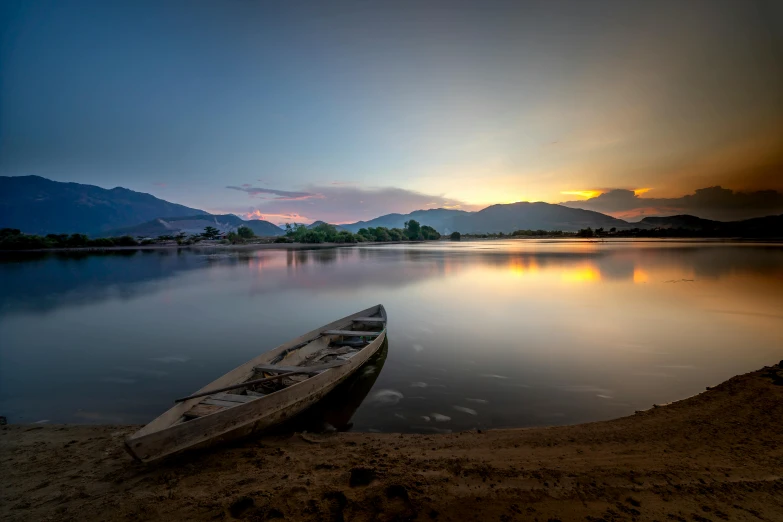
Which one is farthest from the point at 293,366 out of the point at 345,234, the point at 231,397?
the point at 345,234

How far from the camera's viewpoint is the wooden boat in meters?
4.47

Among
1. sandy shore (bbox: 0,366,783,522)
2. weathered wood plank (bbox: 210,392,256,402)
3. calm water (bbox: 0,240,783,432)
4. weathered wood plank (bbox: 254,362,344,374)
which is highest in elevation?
weathered wood plank (bbox: 254,362,344,374)

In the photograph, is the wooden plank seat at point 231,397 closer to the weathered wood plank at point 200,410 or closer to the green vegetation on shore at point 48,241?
the weathered wood plank at point 200,410

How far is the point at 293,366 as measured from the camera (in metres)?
7.53

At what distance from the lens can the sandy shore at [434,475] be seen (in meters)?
3.55

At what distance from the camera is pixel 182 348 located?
11062mm

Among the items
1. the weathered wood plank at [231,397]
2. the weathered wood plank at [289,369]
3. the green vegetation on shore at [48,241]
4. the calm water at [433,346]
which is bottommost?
the calm water at [433,346]

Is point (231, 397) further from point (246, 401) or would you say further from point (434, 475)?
point (434, 475)

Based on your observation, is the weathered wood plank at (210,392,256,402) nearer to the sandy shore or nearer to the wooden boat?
the wooden boat

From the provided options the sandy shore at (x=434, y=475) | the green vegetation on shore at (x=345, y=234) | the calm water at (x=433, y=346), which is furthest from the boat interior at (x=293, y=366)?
the green vegetation on shore at (x=345, y=234)

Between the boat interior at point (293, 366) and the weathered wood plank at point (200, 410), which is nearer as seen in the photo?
the weathered wood plank at point (200, 410)

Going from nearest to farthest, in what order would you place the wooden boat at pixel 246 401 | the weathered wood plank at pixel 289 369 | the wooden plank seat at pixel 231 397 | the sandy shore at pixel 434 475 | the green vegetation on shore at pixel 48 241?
the sandy shore at pixel 434 475 < the wooden boat at pixel 246 401 < the wooden plank seat at pixel 231 397 < the weathered wood plank at pixel 289 369 < the green vegetation on shore at pixel 48 241

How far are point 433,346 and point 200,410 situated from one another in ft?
23.9

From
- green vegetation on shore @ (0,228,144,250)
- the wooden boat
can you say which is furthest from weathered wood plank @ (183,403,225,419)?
green vegetation on shore @ (0,228,144,250)
